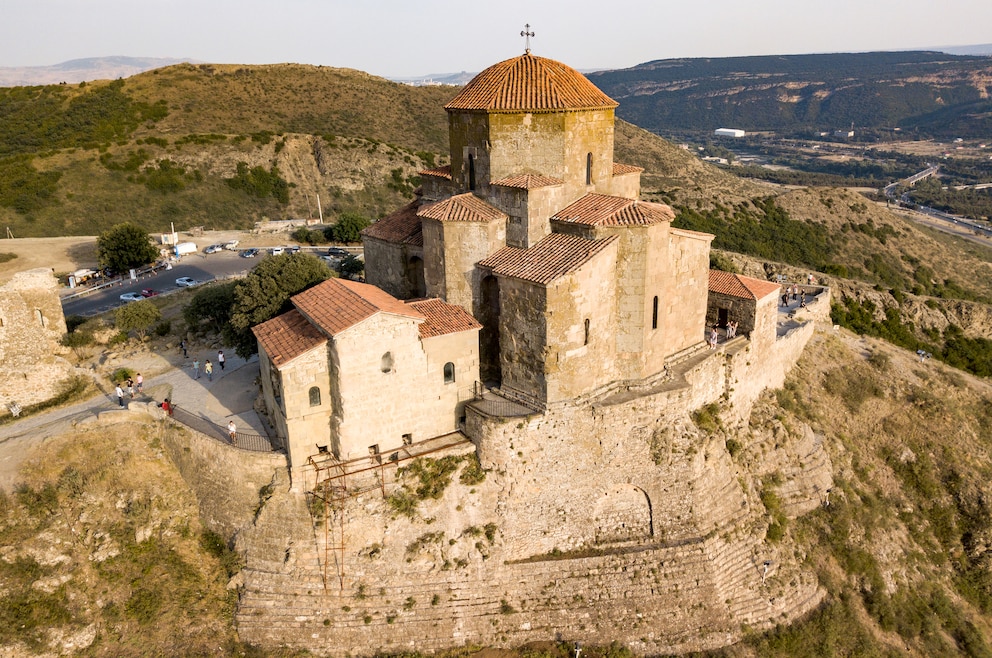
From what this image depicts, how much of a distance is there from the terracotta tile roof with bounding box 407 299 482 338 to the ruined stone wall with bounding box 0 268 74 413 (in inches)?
540

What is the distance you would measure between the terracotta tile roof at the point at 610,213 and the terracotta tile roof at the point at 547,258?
48cm

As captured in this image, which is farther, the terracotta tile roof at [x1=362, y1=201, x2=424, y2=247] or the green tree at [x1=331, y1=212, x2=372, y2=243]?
the green tree at [x1=331, y1=212, x2=372, y2=243]

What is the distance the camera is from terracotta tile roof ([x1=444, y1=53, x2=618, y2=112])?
19703mm

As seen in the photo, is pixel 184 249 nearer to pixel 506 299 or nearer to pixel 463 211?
pixel 463 211

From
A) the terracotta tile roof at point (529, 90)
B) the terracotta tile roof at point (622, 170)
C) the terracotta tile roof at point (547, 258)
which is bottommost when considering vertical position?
the terracotta tile roof at point (547, 258)

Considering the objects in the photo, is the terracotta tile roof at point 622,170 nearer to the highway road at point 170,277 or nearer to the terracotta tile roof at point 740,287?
the terracotta tile roof at point 740,287

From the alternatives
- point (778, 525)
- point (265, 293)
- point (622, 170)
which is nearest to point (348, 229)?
point (265, 293)

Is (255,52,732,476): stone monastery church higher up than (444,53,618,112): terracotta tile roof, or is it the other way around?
(444,53,618,112): terracotta tile roof

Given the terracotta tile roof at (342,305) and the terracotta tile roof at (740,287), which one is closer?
the terracotta tile roof at (342,305)

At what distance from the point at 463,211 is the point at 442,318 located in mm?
3092

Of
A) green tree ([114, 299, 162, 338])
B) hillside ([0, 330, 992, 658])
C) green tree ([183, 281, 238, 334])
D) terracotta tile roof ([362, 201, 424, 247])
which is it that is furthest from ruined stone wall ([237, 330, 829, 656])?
green tree ([114, 299, 162, 338])

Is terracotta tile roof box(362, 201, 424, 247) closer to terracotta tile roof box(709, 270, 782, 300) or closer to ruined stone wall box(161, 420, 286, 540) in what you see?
ruined stone wall box(161, 420, 286, 540)

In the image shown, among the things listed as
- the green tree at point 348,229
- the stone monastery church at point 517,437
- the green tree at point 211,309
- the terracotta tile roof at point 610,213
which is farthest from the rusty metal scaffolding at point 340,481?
the green tree at point 348,229

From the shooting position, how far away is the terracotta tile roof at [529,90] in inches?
776
